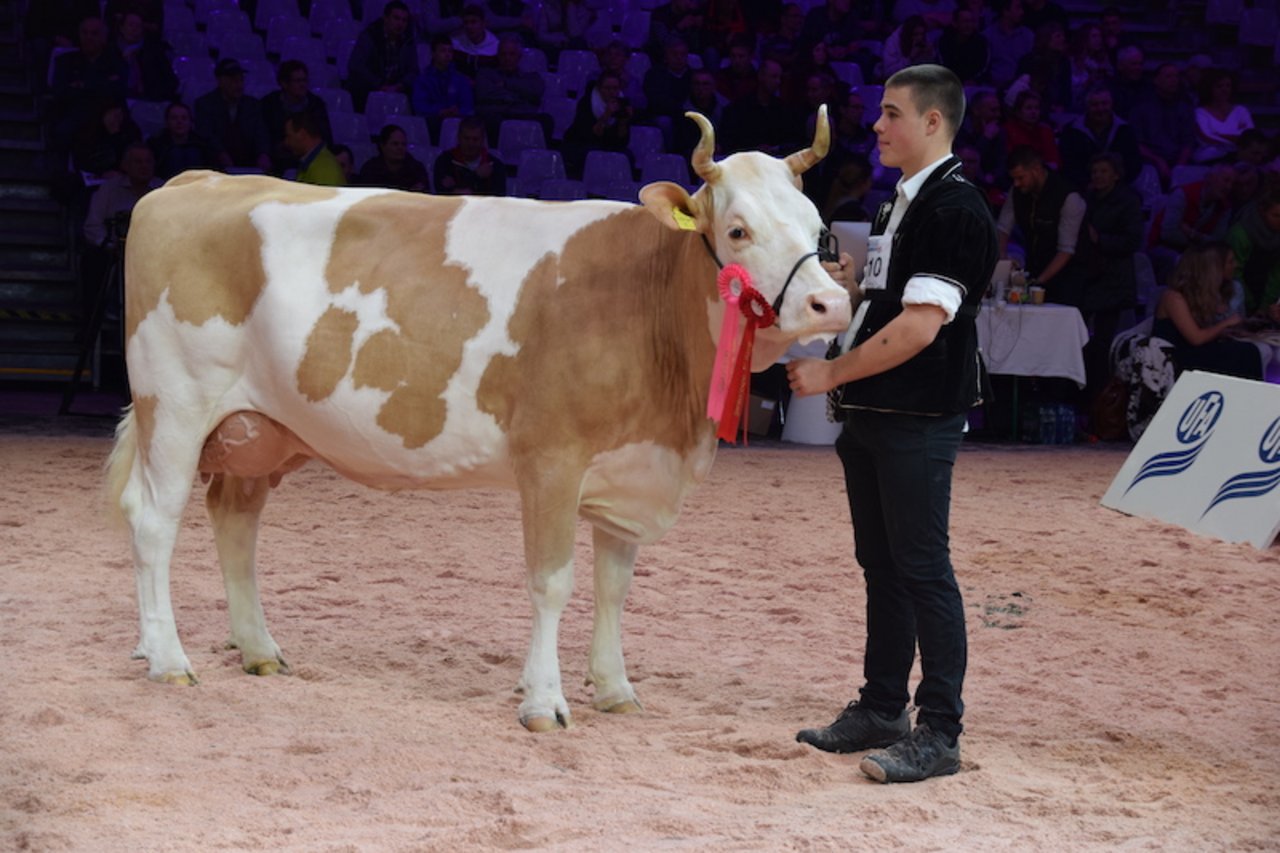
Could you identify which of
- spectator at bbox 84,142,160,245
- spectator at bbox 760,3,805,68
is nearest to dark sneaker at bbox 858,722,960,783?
spectator at bbox 84,142,160,245

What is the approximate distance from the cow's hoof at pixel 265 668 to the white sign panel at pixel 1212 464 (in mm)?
5189

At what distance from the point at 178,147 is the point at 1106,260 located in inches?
289

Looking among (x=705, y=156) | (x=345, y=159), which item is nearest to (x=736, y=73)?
(x=345, y=159)

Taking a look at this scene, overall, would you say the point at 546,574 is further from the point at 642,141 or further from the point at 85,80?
the point at 642,141

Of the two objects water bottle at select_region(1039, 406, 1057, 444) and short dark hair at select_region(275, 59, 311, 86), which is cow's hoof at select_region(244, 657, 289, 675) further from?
short dark hair at select_region(275, 59, 311, 86)

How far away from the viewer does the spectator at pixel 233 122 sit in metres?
12.7

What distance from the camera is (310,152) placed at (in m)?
12.0

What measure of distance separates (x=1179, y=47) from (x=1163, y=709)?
13.4 m

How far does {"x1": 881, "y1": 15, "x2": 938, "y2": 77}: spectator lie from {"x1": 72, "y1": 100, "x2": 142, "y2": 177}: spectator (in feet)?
23.4

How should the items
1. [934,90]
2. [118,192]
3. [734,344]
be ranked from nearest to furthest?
1. [934,90]
2. [734,344]
3. [118,192]

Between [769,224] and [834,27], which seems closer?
[769,224]

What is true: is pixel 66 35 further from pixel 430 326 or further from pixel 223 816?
pixel 223 816

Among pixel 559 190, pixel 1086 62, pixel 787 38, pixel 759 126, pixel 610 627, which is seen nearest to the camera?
pixel 610 627

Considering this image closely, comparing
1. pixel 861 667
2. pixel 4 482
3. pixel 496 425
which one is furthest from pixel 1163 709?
pixel 4 482
